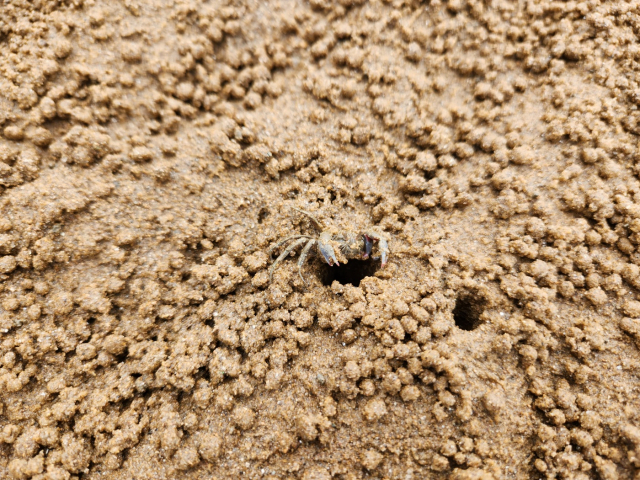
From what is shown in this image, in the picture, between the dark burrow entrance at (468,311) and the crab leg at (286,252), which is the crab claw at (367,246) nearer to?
the crab leg at (286,252)

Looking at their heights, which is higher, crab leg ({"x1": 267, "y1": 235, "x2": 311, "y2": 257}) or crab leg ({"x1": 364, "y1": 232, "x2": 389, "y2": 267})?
crab leg ({"x1": 364, "y1": 232, "x2": 389, "y2": 267})

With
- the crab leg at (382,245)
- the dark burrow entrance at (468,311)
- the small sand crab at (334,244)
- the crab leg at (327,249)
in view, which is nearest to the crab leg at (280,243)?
the small sand crab at (334,244)

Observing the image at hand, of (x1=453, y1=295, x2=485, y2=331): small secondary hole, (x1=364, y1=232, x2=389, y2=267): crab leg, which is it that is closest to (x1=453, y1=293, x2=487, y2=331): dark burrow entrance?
(x1=453, y1=295, x2=485, y2=331): small secondary hole

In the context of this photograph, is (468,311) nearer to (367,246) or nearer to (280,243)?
(367,246)

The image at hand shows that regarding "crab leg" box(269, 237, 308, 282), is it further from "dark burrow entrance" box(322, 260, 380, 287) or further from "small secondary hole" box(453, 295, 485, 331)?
"small secondary hole" box(453, 295, 485, 331)

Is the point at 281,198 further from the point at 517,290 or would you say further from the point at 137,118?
the point at 517,290

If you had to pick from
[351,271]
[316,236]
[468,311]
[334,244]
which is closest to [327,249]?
[334,244]

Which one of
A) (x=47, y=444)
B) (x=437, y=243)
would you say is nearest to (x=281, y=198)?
(x=437, y=243)
